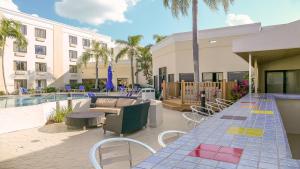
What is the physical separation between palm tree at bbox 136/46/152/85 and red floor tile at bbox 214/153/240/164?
2358 centimetres

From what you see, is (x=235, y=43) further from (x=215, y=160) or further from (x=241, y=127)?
(x=215, y=160)

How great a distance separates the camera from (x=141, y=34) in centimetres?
2494

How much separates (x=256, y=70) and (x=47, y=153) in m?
9.26

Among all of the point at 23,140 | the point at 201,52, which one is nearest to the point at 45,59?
the point at 201,52

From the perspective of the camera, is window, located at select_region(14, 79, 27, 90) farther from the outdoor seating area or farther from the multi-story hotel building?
the outdoor seating area

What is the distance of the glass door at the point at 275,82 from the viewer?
10.2 metres

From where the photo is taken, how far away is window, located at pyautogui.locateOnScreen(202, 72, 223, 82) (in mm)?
16328

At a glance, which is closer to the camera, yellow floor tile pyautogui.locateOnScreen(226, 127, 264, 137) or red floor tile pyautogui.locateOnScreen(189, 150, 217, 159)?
red floor tile pyautogui.locateOnScreen(189, 150, 217, 159)

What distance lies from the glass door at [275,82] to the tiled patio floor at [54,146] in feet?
17.0

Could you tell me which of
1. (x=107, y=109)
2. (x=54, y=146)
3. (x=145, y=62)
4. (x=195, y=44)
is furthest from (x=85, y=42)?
(x=54, y=146)

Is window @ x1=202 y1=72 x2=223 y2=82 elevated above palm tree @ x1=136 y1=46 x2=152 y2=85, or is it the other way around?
palm tree @ x1=136 y1=46 x2=152 y2=85

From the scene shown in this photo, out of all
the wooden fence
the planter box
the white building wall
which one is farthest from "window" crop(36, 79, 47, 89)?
the planter box

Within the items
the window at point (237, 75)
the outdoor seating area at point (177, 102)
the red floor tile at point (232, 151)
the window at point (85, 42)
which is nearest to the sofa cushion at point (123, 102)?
the outdoor seating area at point (177, 102)

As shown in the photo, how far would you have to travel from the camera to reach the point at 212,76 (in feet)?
54.3
